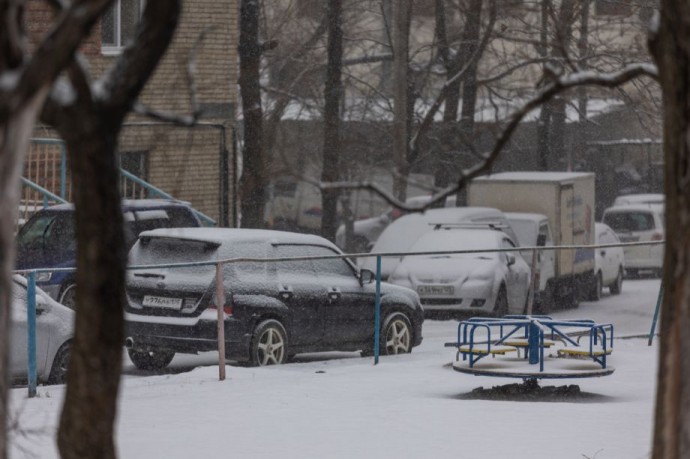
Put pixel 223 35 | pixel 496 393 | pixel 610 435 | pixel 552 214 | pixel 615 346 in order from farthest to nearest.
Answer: pixel 223 35 → pixel 552 214 → pixel 615 346 → pixel 496 393 → pixel 610 435

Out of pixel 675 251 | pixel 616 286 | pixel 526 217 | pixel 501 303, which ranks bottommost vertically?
pixel 616 286

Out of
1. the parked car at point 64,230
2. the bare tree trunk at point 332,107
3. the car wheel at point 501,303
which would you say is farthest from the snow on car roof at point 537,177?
the parked car at point 64,230

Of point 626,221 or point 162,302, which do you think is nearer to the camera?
point 162,302

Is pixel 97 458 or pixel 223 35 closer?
pixel 97 458

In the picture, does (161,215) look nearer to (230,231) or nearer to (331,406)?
(230,231)

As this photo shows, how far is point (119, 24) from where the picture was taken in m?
27.7

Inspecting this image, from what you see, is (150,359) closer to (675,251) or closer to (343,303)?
(343,303)

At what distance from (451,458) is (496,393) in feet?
13.6

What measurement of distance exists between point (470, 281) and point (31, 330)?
9336mm

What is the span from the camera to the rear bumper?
1541cm

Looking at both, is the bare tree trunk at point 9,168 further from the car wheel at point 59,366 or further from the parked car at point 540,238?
the parked car at point 540,238

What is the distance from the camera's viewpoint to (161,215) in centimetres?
1998

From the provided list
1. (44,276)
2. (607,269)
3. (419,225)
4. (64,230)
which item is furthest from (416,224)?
(44,276)

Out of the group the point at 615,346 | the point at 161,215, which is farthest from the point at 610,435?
the point at 161,215
